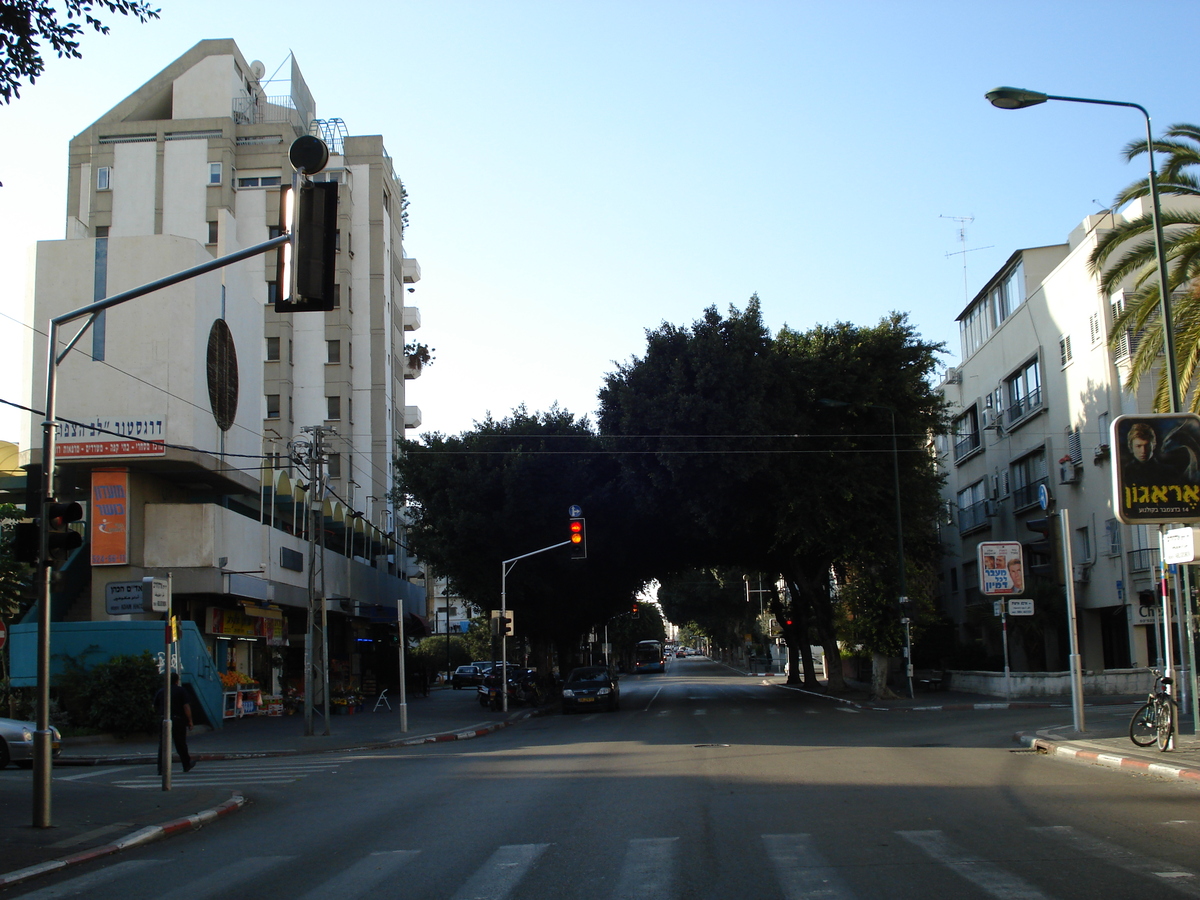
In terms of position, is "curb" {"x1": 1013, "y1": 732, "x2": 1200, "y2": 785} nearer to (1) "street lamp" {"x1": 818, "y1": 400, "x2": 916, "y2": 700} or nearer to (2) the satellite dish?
(2) the satellite dish

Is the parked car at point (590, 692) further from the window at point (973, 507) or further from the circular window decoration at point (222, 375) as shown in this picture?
the window at point (973, 507)

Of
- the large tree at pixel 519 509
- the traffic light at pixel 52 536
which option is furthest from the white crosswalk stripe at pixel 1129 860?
the large tree at pixel 519 509

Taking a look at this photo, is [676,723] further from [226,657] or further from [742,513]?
[226,657]

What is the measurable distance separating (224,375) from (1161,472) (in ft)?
82.6

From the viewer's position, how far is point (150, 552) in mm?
29062

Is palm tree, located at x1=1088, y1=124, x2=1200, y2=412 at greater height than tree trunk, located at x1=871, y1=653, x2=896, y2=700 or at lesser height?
greater

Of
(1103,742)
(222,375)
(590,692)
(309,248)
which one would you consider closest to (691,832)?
(309,248)

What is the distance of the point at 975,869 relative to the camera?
8.02 m

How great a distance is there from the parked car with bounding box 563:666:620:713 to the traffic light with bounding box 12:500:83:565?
81.5ft

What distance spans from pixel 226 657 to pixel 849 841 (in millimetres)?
28435

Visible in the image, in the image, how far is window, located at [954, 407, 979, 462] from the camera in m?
49.7

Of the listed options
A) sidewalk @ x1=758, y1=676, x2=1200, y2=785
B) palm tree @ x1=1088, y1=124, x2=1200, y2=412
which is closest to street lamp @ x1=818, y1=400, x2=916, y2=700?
sidewalk @ x1=758, y1=676, x2=1200, y2=785

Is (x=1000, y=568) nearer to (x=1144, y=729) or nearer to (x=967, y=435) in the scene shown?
(x=1144, y=729)

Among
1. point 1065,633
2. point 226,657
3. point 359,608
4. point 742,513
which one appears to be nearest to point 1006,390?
point 1065,633
